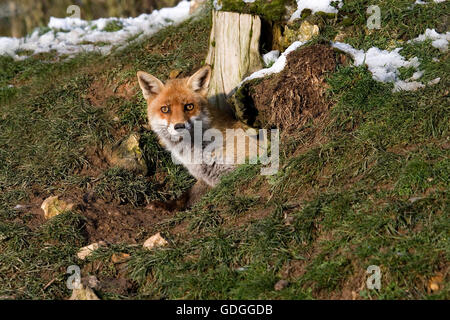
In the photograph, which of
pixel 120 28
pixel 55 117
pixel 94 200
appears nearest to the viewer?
pixel 94 200

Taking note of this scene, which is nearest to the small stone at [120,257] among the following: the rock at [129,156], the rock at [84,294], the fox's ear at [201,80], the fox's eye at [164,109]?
the rock at [84,294]

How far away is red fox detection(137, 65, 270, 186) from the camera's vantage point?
18.0ft

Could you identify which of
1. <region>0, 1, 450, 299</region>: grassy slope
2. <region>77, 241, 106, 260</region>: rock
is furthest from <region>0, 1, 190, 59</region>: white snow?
<region>77, 241, 106, 260</region>: rock

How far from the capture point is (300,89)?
514 centimetres

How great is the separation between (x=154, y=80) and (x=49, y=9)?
722 centimetres

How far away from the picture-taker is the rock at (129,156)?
6.20 meters

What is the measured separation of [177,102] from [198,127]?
1.21ft

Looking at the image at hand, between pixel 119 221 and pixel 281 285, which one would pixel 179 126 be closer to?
pixel 119 221

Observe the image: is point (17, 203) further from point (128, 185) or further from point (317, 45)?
point (317, 45)

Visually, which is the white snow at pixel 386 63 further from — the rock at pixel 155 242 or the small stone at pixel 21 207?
the small stone at pixel 21 207

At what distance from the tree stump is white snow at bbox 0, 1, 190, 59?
2340 mm

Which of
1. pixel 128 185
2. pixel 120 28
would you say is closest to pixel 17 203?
pixel 128 185

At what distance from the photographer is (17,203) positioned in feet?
18.2

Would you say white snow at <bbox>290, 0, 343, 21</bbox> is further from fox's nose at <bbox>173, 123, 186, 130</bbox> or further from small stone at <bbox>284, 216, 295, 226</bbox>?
small stone at <bbox>284, 216, 295, 226</bbox>
